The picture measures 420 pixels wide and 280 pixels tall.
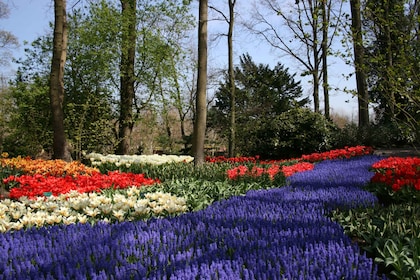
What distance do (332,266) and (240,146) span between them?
15.0 meters

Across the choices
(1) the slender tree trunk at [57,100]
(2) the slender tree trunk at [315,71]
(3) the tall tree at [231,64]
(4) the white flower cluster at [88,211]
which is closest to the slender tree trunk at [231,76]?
(3) the tall tree at [231,64]

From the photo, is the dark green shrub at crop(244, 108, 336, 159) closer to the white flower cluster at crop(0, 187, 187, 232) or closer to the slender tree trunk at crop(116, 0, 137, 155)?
the slender tree trunk at crop(116, 0, 137, 155)

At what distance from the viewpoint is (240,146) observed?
17.3 m

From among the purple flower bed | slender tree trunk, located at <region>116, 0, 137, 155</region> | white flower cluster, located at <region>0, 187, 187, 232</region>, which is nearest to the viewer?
the purple flower bed

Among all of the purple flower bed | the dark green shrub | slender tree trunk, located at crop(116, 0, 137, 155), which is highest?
slender tree trunk, located at crop(116, 0, 137, 155)

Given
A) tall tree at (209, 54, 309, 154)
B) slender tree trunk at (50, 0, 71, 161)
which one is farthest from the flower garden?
tall tree at (209, 54, 309, 154)

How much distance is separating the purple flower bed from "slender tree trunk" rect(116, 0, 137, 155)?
42.4ft

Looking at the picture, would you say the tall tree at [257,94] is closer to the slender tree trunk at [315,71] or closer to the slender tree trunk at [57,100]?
the slender tree trunk at [315,71]

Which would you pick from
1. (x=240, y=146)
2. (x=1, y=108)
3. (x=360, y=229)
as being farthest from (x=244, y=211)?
(x=1, y=108)

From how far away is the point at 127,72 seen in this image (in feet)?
54.5

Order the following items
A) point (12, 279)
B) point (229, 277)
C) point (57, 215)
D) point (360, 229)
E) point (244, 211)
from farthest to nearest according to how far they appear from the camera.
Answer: point (57, 215), point (244, 211), point (360, 229), point (12, 279), point (229, 277)

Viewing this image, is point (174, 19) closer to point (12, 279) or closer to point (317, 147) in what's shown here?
point (317, 147)

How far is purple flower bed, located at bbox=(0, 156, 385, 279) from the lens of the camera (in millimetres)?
2299

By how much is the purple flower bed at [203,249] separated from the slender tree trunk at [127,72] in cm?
1292
